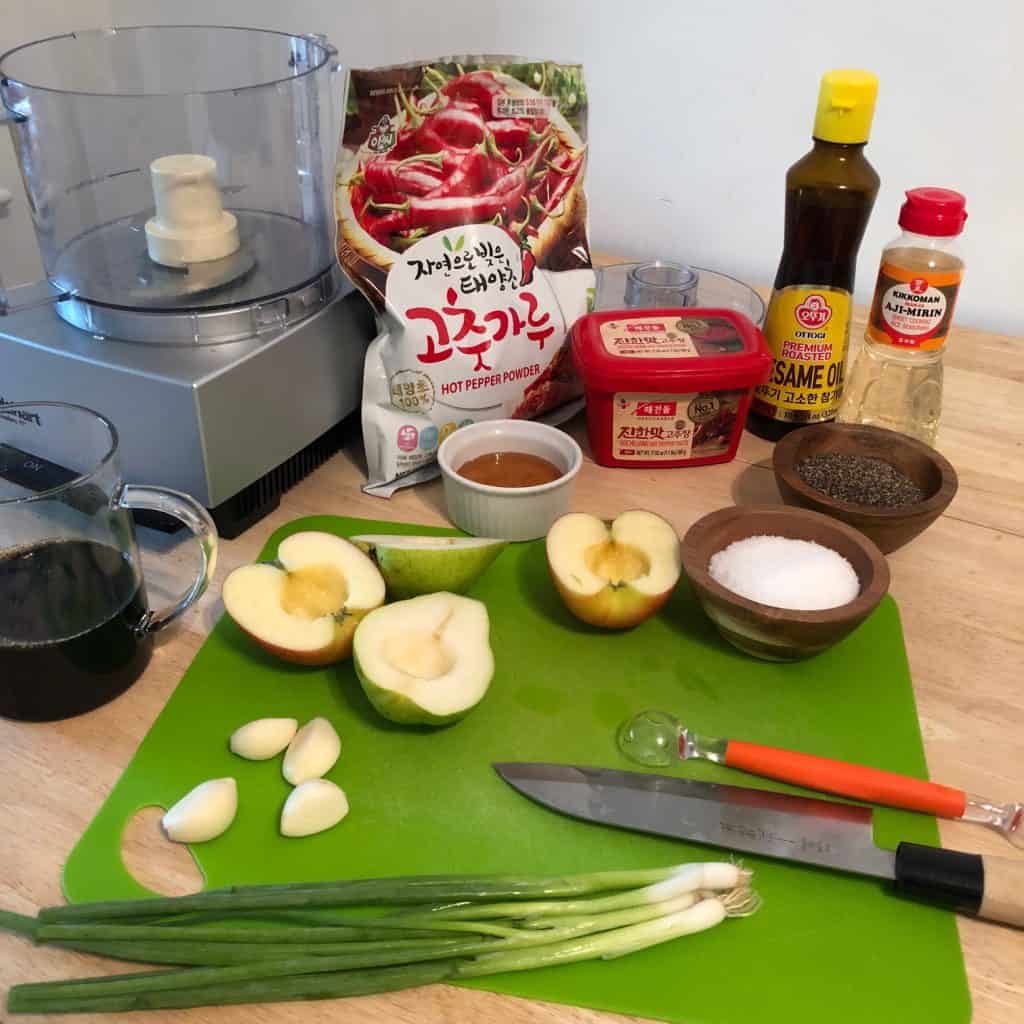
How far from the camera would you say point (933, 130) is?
1.13 meters

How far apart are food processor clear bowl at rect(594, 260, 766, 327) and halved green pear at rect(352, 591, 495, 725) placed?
0.53 m

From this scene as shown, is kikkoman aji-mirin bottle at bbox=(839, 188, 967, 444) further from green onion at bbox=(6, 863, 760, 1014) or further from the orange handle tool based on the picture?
green onion at bbox=(6, 863, 760, 1014)

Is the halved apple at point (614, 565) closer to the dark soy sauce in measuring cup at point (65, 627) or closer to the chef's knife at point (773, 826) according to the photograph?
the chef's knife at point (773, 826)

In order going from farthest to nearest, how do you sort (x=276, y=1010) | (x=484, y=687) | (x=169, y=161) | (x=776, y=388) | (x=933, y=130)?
1. (x=933, y=130)
2. (x=776, y=388)
3. (x=169, y=161)
4. (x=484, y=687)
5. (x=276, y=1010)

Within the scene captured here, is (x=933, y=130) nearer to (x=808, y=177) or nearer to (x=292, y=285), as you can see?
(x=808, y=177)

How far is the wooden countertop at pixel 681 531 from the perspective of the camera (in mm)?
538

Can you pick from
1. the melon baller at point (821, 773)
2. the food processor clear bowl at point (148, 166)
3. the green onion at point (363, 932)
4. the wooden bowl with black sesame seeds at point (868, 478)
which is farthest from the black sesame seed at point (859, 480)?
the food processor clear bowl at point (148, 166)

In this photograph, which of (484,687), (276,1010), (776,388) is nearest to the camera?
(276,1010)

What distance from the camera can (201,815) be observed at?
60 centimetres

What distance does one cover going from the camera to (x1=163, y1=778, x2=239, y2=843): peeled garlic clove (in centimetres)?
60

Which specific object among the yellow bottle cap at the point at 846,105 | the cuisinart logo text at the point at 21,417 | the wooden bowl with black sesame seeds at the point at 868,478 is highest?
the yellow bottle cap at the point at 846,105

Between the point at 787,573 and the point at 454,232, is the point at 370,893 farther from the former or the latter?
the point at 454,232

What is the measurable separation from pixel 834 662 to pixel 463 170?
52cm

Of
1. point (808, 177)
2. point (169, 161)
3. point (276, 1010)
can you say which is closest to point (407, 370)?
point (169, 161)
